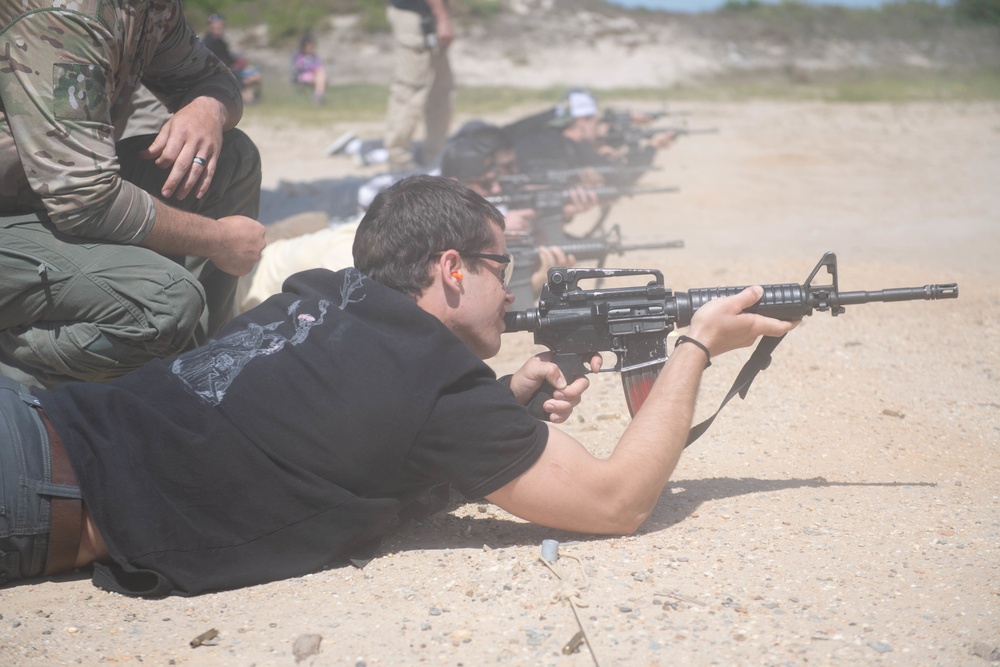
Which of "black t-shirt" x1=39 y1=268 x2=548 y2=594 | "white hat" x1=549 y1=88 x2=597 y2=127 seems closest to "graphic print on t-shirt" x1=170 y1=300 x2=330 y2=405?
"black t-shirt" x1=39 y1=268 x2=548 y2=594

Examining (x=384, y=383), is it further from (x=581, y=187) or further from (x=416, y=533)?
(x=581, y=187)

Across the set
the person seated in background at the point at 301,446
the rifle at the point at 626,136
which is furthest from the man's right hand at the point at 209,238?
the rifle at the point at 626,136

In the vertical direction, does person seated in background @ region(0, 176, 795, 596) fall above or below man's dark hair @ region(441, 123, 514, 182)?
below

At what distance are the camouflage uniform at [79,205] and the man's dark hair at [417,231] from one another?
0.78m

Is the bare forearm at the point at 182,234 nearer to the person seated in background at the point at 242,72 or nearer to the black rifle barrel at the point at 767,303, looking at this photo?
the black rifle barrel at the point at 767,303

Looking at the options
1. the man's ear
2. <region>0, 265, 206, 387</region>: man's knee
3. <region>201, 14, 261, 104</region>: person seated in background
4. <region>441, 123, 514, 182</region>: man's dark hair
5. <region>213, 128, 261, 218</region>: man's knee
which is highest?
<region>201, 14, 261, 104</region>: person seated in background

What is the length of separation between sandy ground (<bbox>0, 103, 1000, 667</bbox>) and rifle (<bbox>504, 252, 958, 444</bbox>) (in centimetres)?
49

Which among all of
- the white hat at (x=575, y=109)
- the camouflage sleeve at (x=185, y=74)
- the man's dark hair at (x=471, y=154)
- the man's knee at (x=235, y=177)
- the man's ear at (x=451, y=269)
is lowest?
the man's ear at (x=451, y=269)

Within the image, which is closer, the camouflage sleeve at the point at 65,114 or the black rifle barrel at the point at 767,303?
the camouflage sleeve at the point at 65,114

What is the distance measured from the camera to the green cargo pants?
9.86 ft

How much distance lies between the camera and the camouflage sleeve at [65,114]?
2.77 m

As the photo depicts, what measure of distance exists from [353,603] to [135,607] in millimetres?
571

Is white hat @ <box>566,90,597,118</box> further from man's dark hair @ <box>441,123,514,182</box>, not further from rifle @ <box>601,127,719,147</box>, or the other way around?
man's dark hair @ <box>441,123,514,182</box>

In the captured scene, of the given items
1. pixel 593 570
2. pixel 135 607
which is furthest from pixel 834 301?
pixel 135 607
